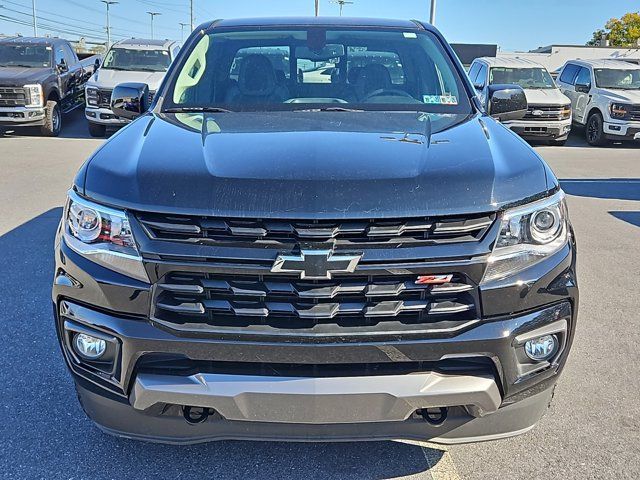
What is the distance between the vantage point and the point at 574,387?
3248mm

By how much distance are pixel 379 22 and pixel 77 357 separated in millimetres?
2857

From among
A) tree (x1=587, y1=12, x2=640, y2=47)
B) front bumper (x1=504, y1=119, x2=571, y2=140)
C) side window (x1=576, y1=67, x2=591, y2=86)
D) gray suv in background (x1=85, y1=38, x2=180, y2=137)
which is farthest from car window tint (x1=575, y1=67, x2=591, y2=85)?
tree (x1=587, y1=12, x2=640, y2=47)

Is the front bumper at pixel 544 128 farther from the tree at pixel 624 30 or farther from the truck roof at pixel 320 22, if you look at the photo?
the tree at pixel 624 30

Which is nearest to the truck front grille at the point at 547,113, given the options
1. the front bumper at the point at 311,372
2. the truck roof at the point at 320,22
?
the truck roof at the point at 320,22

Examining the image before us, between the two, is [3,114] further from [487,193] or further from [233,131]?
[487,193]

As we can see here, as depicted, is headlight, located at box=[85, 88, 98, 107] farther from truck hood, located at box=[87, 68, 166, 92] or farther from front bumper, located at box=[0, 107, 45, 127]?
front bumper, located at box=[0, 107, 45, 127]

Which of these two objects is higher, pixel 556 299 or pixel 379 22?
pixel 379 22

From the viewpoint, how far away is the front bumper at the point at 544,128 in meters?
13.2

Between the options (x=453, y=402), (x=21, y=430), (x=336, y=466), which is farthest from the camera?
(x=21, y=430)

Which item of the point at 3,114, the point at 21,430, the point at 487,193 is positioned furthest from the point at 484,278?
the point at 3,114

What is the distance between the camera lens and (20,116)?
1247 cm

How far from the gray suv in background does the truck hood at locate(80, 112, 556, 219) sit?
10167mm

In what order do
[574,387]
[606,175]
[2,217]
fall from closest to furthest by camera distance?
[574,387], [2,217], [606,175]

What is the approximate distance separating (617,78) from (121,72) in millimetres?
11208
